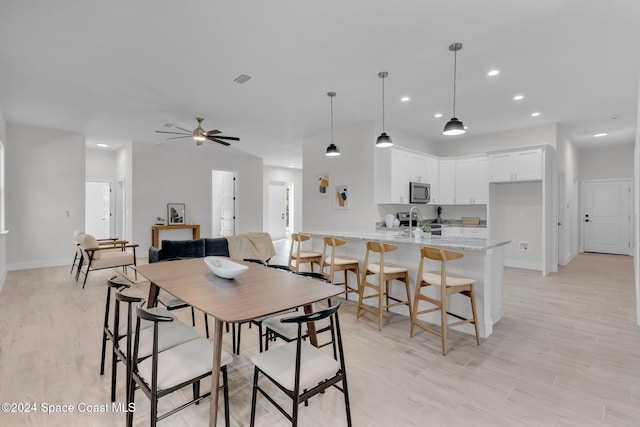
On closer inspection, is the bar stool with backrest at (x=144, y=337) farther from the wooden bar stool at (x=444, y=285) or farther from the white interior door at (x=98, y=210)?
the white interior door at (x=98, y=210)

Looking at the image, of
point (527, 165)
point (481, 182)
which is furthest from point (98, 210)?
point (527, 165)

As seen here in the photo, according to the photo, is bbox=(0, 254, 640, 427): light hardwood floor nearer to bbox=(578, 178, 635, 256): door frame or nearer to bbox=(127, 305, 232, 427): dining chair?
bbox=(127, 305, 232, 427): dining chair

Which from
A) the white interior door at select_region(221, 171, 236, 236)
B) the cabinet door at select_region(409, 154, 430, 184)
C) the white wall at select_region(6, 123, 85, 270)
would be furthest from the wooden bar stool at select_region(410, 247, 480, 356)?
the white wall at select_region(6, 123, 85, 270)

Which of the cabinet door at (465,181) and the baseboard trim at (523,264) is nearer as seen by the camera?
the baseboard trim at (523,264)

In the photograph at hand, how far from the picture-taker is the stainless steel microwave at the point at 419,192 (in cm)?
604

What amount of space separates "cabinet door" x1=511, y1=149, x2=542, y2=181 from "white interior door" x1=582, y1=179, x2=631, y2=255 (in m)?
4.11

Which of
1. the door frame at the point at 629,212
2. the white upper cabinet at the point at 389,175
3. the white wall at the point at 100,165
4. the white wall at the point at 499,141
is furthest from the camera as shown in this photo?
the white wall at the point at 100,165

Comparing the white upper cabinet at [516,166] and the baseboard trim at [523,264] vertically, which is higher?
the white upper cabinet at [516,166]

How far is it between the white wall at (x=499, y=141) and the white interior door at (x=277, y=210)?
600 centimetres

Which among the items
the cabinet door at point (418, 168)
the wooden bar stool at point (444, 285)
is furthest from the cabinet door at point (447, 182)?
the wooden bar stool at point (444, 285)

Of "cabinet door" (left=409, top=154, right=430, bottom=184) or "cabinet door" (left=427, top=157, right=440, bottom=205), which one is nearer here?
"cabinet door" (left=409, top=154, right=430, bottom=184)

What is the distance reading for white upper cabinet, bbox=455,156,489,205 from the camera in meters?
6.38

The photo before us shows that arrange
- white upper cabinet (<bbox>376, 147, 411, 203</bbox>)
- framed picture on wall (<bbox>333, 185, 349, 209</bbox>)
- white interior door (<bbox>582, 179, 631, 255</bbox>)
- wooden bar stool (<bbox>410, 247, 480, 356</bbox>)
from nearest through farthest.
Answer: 1. wooden bar stool (<bbox>410, 247, 480, 356</bbox>)
2. white upper cabinet (<bbox>376, 147, 411, 203</bbox>)
3. framed picture on wall (<bbox>333, 185, 349, 209</bbox>)
4. white interior door (<bbox>582, 179, 631, 255</bbox>)

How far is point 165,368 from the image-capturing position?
1.59m
